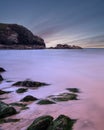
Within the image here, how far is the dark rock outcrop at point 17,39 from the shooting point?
143625 mm

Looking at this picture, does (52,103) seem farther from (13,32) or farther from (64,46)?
(64,46)

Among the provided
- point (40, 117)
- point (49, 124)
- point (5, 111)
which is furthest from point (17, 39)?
point (49, 124)

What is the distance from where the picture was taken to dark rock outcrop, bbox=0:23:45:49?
144m

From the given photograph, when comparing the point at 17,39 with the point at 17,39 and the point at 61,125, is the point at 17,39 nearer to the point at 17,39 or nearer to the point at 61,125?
the point at 17,39

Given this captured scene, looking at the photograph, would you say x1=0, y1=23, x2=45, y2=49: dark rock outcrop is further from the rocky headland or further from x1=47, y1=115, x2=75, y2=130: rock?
x1=47, y1=115, x2=75, y2=130: rock

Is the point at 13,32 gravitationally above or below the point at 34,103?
above

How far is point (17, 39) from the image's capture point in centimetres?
14738

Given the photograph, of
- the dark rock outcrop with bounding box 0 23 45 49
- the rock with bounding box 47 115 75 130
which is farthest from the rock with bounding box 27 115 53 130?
the dark rock outcrop with bounding box 0 23 45 49

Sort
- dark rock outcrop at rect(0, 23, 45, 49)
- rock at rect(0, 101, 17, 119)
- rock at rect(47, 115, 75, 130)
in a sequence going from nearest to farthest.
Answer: rock at rect(47, 115, 75, 130) → rock at rect(0, 101, 17, 119) → dark rock outcrop at rect(0, 23, 45, 49)

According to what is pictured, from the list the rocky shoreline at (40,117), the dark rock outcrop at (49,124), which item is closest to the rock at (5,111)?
the rocky shoreline at (40,117)

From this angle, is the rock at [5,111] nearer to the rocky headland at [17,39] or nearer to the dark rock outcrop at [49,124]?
the dark rock outcrop at [49,124]

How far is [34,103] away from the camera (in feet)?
25.8

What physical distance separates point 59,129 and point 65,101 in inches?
123

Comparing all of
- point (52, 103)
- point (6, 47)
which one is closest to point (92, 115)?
point (52, 103)
